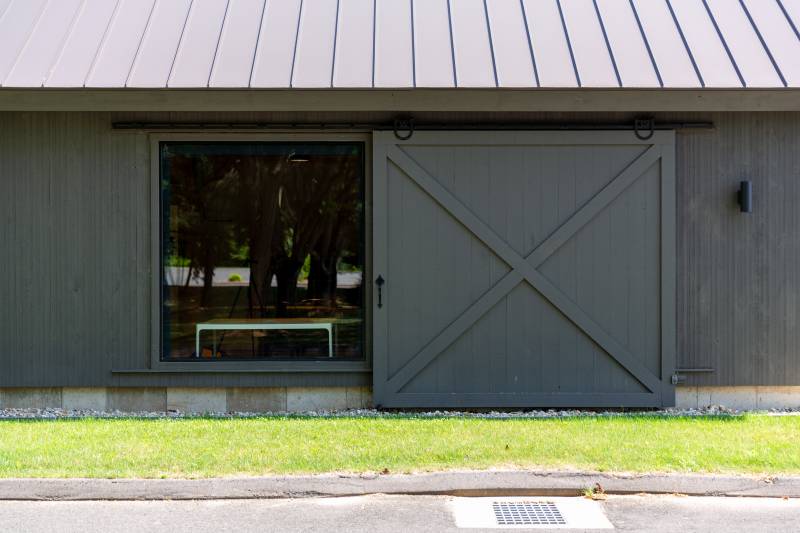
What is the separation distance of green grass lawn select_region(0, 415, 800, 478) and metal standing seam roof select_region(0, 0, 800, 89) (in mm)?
3141

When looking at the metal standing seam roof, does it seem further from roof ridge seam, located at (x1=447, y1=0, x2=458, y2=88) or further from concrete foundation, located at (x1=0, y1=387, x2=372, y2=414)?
concrete foundation, located at (x1=0, y1=387, x2=372, y2=414)

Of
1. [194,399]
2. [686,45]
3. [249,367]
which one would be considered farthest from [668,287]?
[194,399]

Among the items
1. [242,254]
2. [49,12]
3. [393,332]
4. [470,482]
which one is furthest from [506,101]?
[49,12]

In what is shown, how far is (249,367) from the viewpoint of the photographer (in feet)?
27.2

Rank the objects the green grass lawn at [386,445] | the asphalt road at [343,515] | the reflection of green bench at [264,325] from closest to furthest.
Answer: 1. the asphalt road at [343,515]
2. the green grass lawn at [386,445]
3. the reflection of green bench at [264,325]

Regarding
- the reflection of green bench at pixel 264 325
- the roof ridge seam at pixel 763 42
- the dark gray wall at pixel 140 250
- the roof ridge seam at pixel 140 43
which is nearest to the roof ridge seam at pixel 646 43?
the dark gray wall at pixel 140 250

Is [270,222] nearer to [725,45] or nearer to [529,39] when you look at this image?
[529,39]

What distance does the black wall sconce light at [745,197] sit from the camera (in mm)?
8203

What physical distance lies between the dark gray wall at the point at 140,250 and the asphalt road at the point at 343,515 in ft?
9.62

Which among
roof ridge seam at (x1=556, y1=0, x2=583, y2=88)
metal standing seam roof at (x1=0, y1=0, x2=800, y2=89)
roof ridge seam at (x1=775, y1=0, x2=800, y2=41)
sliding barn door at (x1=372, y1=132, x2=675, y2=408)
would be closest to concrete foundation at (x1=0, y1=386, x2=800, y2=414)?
sliding barn door at (x1=372, y1=132, x2=675, y2=408)

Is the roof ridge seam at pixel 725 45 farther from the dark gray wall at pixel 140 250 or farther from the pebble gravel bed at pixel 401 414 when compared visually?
the pebble gravel bed at pixel 401 414

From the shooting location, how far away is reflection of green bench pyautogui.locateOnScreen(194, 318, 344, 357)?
8.38 m

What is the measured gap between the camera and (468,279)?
822cm

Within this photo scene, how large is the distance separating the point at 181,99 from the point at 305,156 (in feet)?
4.43
